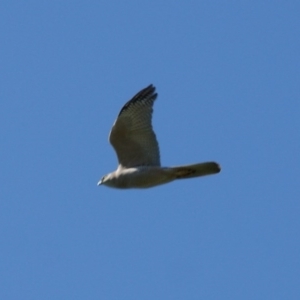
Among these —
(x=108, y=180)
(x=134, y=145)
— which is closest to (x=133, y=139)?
(x=134, y=145)

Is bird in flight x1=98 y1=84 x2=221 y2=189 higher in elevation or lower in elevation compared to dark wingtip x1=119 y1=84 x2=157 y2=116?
lower

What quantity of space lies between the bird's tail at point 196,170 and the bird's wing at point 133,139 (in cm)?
89

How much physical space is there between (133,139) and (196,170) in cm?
153

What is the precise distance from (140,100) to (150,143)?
901mm

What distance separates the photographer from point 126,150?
1302 cm

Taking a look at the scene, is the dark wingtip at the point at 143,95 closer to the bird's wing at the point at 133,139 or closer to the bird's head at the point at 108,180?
the bird's wing at the point at 133,139

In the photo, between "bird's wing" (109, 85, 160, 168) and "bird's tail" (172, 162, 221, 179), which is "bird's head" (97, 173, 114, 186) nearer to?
"bird's wing" (109, 85, 160, 168)

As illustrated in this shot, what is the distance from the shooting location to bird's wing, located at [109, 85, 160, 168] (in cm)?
1290

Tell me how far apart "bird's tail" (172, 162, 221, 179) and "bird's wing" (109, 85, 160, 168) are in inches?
35.1

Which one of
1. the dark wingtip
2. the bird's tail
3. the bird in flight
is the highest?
the dark wingtip

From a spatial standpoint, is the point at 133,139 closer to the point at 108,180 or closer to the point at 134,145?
the point at 134,145

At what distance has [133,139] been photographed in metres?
13.0

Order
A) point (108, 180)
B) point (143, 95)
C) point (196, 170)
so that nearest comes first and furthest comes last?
point (196, 170), point (108, 180), point (143, 95)

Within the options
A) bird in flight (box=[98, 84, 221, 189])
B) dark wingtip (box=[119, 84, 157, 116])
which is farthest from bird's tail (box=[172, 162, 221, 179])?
dark wingtip (box=[119, 84, 157, 116])
